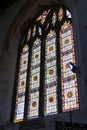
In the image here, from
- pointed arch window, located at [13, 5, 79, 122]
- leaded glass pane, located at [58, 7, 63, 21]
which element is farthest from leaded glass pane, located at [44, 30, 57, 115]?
leaded glass pane, located at [58, 7, 63, 21]

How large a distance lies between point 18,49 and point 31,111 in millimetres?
2657

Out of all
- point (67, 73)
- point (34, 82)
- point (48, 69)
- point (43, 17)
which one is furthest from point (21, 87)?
point (43, 17)

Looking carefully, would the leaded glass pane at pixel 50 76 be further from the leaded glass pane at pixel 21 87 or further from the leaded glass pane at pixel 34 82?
the leaded glass pane at pixel 21 87

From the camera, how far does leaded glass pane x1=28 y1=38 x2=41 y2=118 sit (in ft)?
20.8

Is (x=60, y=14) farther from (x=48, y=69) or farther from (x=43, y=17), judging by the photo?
(x=48, y=69)

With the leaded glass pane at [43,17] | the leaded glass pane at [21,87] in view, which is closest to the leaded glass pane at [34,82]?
the leaded glass pane at [21,87]

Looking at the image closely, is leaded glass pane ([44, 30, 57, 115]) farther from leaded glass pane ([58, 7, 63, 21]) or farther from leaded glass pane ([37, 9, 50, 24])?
leaded glass pane ([37, 9, 50, 24])

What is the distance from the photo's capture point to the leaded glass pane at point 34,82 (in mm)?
6348

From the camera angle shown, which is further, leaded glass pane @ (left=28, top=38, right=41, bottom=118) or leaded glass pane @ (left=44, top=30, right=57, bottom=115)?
leaded glass pane @ (left=28, top=38, right=41, bottom=118)

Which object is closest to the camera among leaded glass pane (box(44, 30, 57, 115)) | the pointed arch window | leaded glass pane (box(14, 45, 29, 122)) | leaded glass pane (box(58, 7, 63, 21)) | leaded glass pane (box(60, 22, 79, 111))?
leaded glass pane (box(60, 22, 79, 111))

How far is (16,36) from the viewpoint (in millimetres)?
8453

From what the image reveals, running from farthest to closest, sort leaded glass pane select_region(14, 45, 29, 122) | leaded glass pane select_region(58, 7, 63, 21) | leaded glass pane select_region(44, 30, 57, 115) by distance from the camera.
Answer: leaded glass pane select_region(58, 7, 63, 21) < leaded glass pane select_region(14, 45, 29, 122) < leaded glass pane select_region(44, 30, 57, 115)

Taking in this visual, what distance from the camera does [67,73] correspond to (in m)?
6.00

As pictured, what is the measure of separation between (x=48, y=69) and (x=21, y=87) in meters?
1.19
